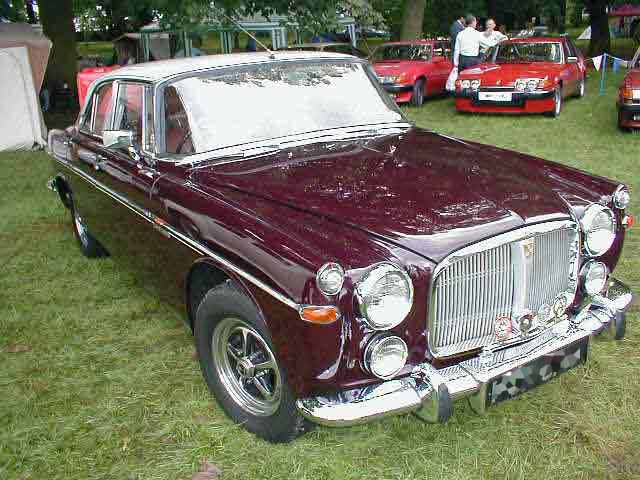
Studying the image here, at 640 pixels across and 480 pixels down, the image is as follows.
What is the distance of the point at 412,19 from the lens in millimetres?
18266

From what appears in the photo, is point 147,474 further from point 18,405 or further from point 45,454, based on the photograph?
point 18,405

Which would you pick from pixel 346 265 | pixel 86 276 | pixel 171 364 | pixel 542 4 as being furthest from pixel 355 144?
pixel 542 4

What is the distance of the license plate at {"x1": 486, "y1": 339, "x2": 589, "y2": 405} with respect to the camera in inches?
107

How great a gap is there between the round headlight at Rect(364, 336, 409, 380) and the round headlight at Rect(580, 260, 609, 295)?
1.18 meters

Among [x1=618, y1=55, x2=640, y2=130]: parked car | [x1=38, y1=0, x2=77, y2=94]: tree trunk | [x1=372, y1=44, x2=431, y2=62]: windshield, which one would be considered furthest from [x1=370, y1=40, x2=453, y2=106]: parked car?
[x1=38, y1=0, x2=77, y2=94]: tree trunk

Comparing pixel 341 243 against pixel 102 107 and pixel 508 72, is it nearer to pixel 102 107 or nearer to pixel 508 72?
pixel 102 107

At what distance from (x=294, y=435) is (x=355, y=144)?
174cm

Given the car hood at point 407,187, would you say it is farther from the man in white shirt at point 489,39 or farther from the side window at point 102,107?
the man in white shirt at point 489,39

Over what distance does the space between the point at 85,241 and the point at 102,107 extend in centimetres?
145

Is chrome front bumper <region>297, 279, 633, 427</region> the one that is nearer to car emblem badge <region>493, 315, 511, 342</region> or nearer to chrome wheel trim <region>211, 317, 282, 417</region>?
car emblem badge <region>493, 315, 511, 342</region>

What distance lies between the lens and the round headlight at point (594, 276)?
3174mm

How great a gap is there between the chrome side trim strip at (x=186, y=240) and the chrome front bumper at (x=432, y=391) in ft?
1.41

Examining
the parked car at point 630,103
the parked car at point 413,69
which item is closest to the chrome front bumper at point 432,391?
the parked car at point 630,103

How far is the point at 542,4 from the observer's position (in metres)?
36.5
